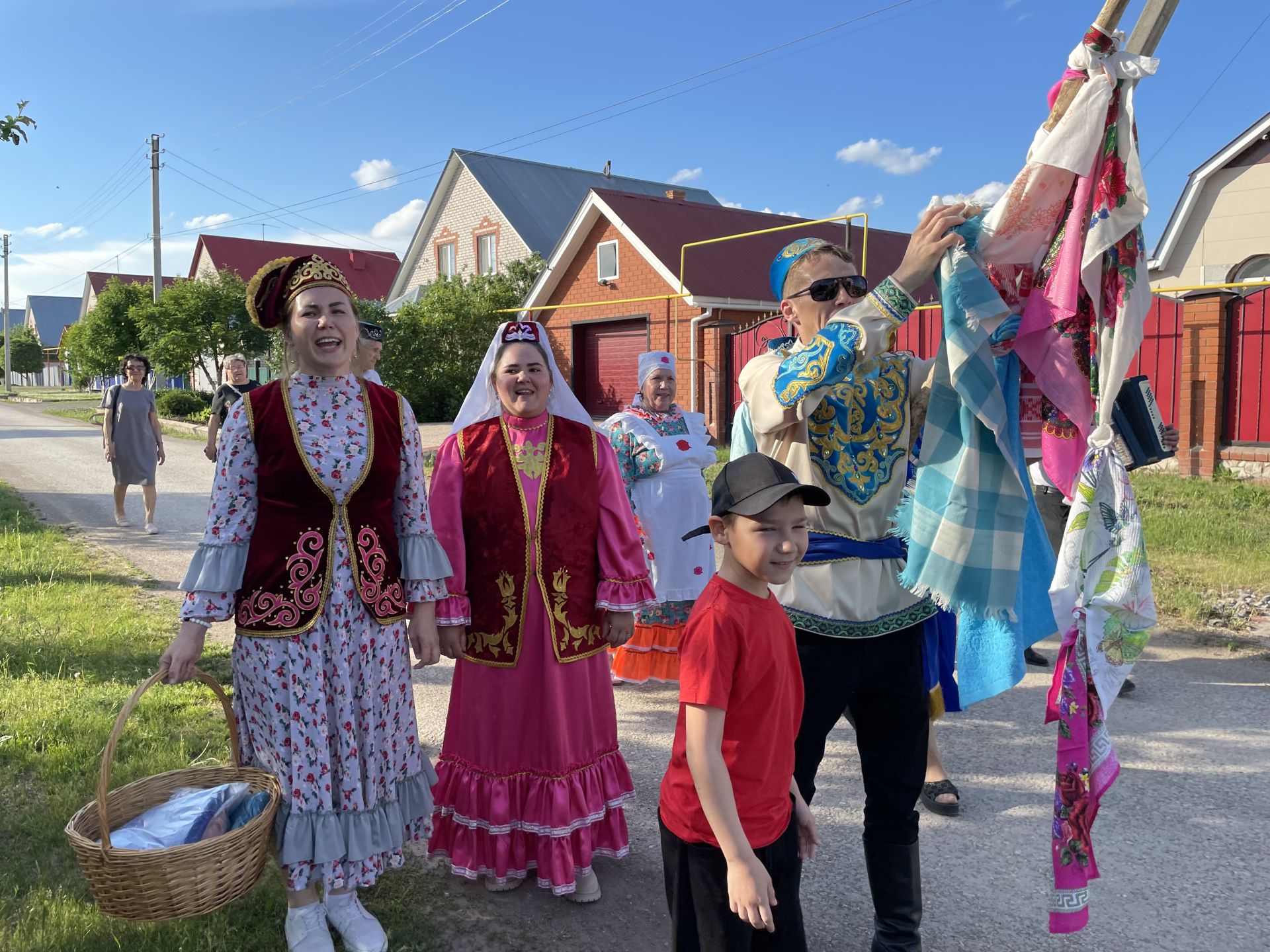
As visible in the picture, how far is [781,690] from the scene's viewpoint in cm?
214

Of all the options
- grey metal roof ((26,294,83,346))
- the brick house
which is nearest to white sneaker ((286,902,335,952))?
the brick house

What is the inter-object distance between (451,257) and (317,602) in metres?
30.4

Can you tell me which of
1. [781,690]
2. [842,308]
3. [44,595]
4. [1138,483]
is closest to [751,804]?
[781,690]

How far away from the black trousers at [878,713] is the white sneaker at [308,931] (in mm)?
1573

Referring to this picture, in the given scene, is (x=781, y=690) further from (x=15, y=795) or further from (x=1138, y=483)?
(x=1138, y=483)

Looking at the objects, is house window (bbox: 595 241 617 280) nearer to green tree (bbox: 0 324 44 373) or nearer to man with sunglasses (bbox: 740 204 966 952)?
man with sunglasses (bbox: 740 204 966 952)

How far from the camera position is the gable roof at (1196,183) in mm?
15500

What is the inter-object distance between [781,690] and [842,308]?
40.2 inches

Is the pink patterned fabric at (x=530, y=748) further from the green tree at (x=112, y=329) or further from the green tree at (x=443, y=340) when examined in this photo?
the green tree at (x=112, y=329)

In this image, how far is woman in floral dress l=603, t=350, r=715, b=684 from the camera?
211 inches

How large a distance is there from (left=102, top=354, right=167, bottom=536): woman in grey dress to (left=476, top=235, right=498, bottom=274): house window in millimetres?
19950

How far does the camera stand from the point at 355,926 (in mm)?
2887

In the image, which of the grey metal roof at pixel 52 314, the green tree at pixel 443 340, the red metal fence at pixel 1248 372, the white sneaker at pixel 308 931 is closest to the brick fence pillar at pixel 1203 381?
the red metal fence at pixel 1248 372

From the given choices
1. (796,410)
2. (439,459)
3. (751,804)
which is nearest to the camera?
(751,804)
